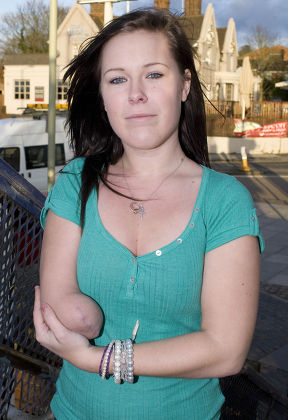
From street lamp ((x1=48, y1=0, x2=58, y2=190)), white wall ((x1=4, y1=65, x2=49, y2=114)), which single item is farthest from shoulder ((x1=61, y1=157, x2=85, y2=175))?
Answer: white wall ((x1=4, y1=65, x2=49, y2=114))

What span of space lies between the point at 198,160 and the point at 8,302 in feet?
2.87

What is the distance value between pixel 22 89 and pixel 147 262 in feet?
142

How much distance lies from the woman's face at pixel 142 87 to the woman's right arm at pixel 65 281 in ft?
1.25

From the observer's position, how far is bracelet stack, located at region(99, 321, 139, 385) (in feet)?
4.86

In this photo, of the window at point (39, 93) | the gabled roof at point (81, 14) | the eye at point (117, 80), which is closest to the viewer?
the eye at point (117, 80)

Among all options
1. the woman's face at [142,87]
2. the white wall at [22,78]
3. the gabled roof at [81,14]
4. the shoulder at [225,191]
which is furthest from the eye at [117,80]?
the white wall at [22,78]

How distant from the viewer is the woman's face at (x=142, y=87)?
1.68 m

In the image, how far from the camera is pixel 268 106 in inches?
1286

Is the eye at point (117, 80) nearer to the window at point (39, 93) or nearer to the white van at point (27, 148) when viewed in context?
the white van at point (27, 148)

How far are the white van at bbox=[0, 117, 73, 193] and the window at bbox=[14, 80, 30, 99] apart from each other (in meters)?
28.2

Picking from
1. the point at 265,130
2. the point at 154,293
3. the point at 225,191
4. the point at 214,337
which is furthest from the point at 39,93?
the point at 214,337

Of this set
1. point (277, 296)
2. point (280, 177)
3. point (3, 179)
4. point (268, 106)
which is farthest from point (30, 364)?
point (268, 106)

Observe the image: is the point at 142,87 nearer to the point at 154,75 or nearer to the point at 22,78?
the point at 154,75

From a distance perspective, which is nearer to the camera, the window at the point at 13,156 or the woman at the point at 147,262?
the woman at the point at 147,262
